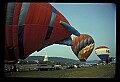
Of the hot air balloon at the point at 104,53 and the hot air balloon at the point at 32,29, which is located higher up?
the hot air balloon at the point at 32,29

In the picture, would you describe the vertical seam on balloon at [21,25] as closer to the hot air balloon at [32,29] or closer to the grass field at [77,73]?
the hot air balloon at [32,29]

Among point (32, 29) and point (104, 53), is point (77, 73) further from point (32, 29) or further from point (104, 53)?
point (32, 29)

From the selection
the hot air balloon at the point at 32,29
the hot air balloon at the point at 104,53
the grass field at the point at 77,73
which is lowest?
the grass field at the point at 77,73

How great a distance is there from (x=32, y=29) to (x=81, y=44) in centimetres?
70

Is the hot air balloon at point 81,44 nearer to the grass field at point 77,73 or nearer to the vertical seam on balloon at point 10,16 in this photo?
the grass field at point 77,73

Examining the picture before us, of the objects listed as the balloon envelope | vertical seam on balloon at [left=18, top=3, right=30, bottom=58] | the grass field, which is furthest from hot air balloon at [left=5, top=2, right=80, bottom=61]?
the balloon envelope

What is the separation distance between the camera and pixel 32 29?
345cm

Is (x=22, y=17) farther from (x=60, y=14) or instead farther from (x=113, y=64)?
(x=113, y=64)

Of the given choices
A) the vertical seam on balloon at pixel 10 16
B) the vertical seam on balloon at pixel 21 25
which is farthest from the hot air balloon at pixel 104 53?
the vertical seam on balloon at pixel 10 16

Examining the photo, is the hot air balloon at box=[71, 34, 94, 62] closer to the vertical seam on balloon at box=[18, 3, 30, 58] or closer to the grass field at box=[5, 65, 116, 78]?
the grass field at box=[5, 65, 116, 78]

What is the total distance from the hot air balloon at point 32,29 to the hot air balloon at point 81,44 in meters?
0.07

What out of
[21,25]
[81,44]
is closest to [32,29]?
[21,25]

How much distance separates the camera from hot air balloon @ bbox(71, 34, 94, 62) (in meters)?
3.39

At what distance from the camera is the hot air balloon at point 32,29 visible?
3.38 meters
